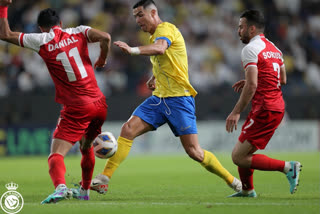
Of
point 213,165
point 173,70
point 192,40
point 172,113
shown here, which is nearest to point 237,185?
point 213,165

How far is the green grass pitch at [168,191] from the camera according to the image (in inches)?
236

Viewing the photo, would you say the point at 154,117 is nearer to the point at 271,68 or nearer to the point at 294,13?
the point at 271,68

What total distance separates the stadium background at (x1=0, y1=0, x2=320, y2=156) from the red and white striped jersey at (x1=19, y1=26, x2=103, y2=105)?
9.54 m

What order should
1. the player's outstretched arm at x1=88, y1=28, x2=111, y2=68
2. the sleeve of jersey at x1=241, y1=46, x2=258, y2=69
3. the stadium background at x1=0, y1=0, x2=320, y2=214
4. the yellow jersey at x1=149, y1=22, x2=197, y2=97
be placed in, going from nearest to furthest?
the player's outstretched arm at x1=88, y1=28, x2=111, y2=68 → the sleeve of jersey at x1=241, y1=46, x2=258, y2=69 → the yellow jersey at x1=149, y1=22, x2=197, y2=97 → the stadium background at x1=0, y1=0, x2=320, y2=214

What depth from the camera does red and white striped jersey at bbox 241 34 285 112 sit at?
7047 mm

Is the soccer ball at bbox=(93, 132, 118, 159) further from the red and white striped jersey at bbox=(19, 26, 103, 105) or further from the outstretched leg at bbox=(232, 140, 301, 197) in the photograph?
the outstretched leg at bbox=(232, 140, 301, 197)

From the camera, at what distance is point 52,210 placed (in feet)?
19.1

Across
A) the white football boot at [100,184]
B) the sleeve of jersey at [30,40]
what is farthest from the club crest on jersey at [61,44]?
the white football boot at [100,184]

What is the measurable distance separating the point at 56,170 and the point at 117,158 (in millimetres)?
1037

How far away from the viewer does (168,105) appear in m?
7.47

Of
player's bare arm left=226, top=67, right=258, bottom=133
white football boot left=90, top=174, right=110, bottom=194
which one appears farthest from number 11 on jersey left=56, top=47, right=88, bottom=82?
player's bare arm left=226, top=67, right=258, bottom=133

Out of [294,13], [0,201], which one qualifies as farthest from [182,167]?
[294,13]

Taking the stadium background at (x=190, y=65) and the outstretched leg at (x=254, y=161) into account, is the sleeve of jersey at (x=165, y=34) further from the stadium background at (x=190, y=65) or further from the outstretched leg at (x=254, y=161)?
the stadium background at (x=190, y=65)

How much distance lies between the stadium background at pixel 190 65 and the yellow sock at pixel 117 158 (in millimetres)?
9139
